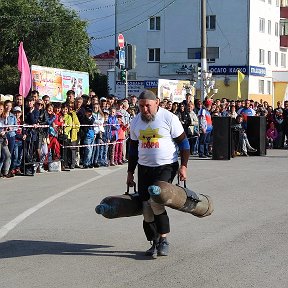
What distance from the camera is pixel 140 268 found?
800 cm

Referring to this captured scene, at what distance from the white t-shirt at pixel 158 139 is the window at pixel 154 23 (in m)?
63.8

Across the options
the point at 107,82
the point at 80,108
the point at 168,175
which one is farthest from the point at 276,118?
the point at 107,82

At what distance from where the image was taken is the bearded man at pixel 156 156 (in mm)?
8648

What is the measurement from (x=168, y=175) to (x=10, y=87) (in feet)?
180

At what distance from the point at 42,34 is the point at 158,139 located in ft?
188

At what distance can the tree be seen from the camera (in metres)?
63.5

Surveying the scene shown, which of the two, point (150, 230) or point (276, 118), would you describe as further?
point (276, 118)

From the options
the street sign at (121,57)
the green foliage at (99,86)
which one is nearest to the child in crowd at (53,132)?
the street sign at (121,57)

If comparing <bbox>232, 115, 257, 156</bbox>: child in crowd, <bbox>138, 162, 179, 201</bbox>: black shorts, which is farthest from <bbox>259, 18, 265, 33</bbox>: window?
<bbox>138, 162, 179, 201</bbox>: black shorts

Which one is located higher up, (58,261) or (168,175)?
(168,175)

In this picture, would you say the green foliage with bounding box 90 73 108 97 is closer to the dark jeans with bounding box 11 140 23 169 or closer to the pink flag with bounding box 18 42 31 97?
the pink flag with bounding box 18 42 31 97

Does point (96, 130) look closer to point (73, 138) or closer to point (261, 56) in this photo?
point (73, 138)

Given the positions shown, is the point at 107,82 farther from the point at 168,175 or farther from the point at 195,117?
the point at 168,175

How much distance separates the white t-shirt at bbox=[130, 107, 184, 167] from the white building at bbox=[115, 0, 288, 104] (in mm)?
57695
